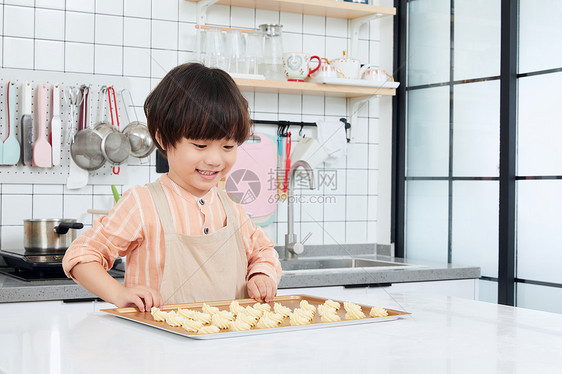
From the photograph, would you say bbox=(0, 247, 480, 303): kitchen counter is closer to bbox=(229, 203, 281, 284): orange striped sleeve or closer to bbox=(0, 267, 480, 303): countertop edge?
bbox=(0, 267, 480, 303): countertop edge

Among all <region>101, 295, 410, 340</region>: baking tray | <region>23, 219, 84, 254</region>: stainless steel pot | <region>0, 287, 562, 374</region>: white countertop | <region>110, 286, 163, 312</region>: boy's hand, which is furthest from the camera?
<region>23, 219, 84, 254</region>: stainless steel pot

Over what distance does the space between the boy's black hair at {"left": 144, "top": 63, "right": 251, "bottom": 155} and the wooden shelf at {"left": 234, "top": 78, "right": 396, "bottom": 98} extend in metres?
1.09

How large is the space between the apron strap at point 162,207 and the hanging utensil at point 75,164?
41.8 inches

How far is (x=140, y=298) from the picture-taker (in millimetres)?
1067

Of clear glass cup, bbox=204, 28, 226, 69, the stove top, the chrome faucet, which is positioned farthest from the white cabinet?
clear glass cup, bbox=204, 28, 226, 69

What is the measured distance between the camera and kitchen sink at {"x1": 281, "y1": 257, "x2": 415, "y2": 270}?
250cm

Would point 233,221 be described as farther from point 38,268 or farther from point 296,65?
point 296,65

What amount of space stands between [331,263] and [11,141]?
121 cm

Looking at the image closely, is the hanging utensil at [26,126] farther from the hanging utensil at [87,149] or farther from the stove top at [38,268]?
the stove top at [38,268]

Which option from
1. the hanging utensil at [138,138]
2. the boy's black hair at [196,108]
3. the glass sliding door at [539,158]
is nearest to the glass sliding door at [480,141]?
the glass sliding door at [539,158]

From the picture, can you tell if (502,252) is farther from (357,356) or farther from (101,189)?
(357,356)

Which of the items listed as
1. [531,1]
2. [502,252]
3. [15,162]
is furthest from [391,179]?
[15,162]

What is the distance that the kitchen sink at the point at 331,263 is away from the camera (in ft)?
8.21

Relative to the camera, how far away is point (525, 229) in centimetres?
230
